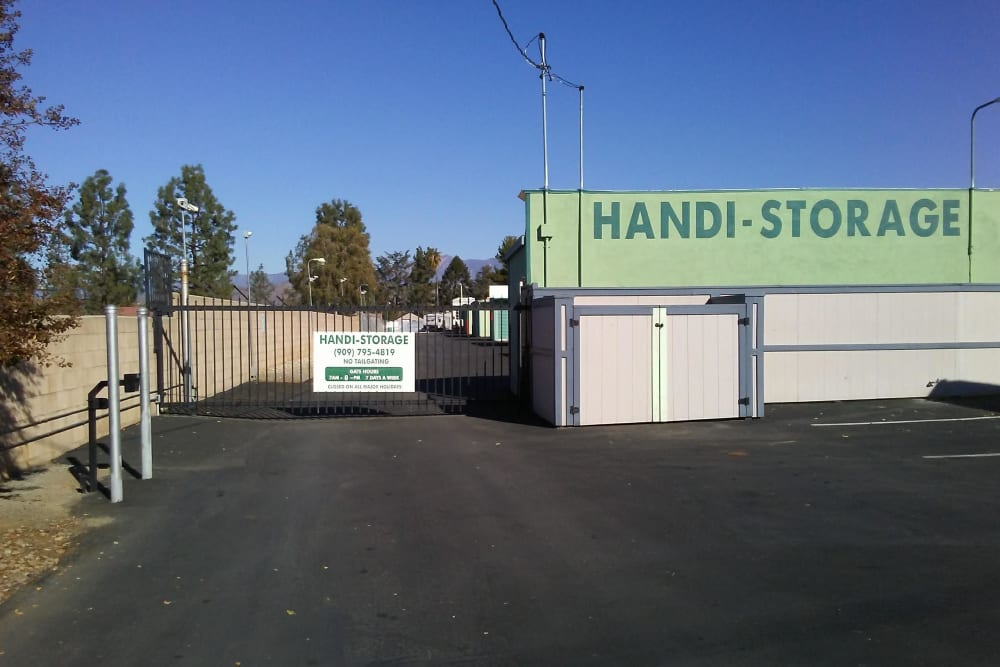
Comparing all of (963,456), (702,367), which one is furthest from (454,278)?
(963,456)

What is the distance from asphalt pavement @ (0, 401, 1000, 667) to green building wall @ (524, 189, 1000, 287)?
734 centimetres

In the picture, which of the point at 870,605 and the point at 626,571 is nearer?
the point at 870,605

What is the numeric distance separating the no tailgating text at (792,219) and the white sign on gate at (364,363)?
5.74 metres

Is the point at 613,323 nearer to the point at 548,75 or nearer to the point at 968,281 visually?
the point at 548,75

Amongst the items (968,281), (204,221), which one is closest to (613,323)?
(968,281)

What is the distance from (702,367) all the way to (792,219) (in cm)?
647

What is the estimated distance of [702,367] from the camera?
13.4 m

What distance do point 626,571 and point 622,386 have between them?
293 inches

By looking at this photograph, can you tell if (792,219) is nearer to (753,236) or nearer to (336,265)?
(753,236)

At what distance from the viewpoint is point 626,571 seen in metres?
5.89

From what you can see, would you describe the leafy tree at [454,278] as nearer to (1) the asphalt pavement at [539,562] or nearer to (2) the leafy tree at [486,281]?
(2) the leafy tree at [486,281]

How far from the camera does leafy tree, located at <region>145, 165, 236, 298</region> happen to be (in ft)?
159

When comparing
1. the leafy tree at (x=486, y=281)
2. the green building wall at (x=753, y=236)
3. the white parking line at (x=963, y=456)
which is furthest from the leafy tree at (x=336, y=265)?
the white parking line at (x=963, y=456)

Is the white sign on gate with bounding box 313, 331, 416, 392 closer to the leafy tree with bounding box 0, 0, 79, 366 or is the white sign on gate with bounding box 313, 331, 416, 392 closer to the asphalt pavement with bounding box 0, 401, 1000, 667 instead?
the asphalt pavement with bounding box 0, 401, 1000, 667
